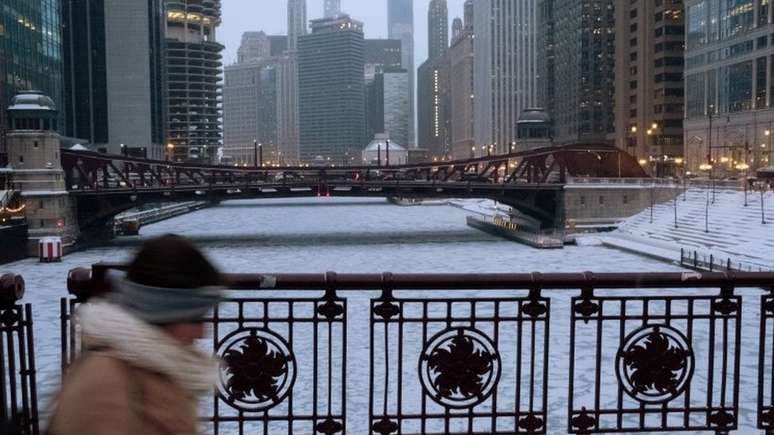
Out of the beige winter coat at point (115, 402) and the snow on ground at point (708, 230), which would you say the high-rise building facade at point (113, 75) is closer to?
the snow on ground at point (708, 230)

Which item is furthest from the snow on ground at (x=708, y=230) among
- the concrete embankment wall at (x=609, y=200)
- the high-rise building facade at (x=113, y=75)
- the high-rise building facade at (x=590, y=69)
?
the high-rise building facade at (x=113, y=75)

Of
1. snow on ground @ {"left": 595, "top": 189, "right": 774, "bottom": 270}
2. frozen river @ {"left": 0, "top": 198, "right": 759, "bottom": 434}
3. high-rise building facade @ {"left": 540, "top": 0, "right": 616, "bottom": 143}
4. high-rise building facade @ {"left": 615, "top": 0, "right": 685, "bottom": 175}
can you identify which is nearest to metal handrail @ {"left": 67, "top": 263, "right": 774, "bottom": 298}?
frozen river @ {"left": 0, "top": 198, "right": 759, "bottom": 434}

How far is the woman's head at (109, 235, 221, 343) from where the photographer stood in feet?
9.25

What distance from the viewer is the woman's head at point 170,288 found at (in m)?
2.82

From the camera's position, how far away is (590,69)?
524ft

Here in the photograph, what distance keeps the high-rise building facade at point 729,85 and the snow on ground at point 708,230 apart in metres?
20.8

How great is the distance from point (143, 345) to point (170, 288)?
0.70 ft

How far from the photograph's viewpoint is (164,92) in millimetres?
164875

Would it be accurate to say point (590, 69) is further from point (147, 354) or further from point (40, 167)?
point (147, 354)

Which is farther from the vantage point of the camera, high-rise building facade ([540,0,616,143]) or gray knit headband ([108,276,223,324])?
high-rise building facade ([540,0,616,143])

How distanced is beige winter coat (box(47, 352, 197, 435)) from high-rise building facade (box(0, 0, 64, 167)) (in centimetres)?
7970

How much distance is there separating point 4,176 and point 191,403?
67804 mm

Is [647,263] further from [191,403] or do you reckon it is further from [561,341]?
[191,403]

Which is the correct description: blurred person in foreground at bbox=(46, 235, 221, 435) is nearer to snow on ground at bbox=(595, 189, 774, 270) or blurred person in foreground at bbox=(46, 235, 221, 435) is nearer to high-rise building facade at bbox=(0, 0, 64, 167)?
snow on ground at bbox=(595, 189, 774, 270)
